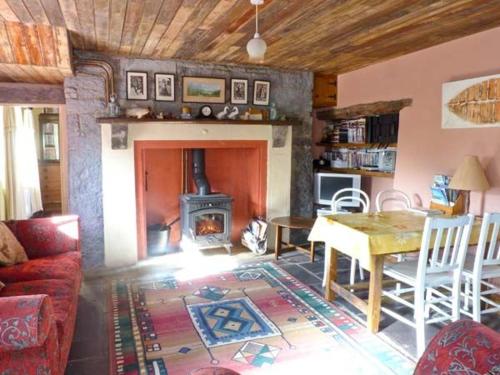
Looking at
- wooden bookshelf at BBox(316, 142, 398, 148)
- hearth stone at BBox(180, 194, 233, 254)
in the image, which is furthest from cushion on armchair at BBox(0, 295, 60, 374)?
wooden bookshelf at BBox(316, 142, 398, 148)

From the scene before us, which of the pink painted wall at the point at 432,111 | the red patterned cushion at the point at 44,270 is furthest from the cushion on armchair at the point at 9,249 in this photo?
the pink painted wall at the point at 432,111

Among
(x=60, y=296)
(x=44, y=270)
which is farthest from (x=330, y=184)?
(x=60, y=296)

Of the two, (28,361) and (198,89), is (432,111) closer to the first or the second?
(198,89)

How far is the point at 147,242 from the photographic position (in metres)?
4.66

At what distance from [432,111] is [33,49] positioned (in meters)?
3.71

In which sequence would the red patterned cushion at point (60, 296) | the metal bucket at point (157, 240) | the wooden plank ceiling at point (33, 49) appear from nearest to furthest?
the red patterned cushion at point (60, 296), the wooden plank ceiling at point (33, 49), the metal bucket at point (157, 240)

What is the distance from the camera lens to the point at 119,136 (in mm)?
4172

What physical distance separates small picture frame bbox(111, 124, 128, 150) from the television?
97.9 inches

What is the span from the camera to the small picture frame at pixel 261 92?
4.82m

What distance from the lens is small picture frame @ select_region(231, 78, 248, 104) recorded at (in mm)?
4726

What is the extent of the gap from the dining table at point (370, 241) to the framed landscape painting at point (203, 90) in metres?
2.13

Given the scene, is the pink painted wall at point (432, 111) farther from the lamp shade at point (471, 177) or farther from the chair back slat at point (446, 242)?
the chair back slat at point (446, 242)

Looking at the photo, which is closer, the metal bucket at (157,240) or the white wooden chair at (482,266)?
the white wooden chair at (482,266)

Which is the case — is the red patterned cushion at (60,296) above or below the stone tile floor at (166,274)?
above
